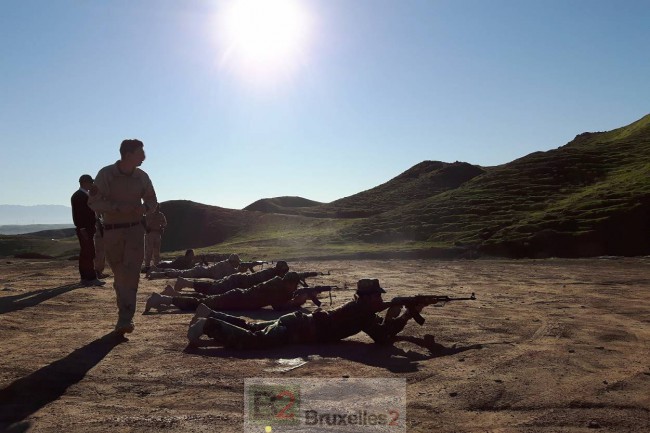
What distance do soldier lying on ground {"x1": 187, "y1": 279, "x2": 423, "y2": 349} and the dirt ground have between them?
0.15m

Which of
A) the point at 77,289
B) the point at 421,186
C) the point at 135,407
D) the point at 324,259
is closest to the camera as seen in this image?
the point at 135,407

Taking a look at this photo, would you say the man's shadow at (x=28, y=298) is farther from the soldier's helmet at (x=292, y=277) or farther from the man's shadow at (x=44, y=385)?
the soldier's helmet at (x=292, y=277)

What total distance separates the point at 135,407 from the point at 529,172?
4150 cm

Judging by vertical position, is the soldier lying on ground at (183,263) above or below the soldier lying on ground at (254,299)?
above

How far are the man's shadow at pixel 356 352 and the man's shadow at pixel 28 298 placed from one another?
179 inches

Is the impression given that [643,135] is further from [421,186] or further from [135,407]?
[135,407]

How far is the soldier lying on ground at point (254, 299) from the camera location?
30.3 ft

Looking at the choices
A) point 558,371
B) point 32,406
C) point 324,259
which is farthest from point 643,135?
point 32,406

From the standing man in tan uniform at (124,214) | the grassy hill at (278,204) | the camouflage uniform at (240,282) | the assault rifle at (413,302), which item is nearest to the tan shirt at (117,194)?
the standing man in tan uniform at (124,214)

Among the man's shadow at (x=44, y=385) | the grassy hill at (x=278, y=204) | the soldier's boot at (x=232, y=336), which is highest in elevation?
the grassy hill at (x=278, y=204)

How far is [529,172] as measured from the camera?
42625mm

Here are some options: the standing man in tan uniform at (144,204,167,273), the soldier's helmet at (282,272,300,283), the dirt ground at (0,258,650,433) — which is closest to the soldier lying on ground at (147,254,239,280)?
the standing man in tan uniform at (144,204,167,273)

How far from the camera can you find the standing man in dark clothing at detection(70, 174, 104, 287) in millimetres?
12637

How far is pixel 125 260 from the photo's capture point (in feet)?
24.4
